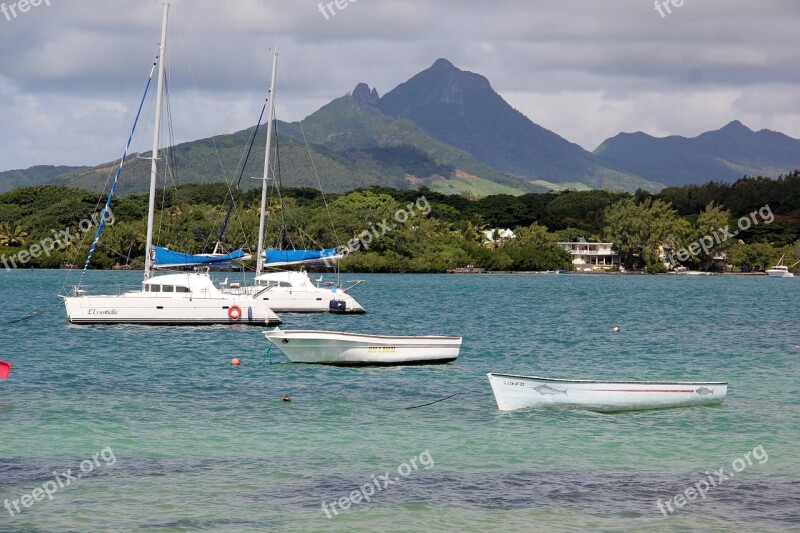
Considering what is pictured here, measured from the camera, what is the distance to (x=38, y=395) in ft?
103

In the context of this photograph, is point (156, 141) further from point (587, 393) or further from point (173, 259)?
point (587, 393)

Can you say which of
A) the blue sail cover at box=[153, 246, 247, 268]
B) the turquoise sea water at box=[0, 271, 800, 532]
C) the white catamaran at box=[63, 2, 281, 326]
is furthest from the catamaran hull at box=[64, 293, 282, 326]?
the turquoise sea water at box=[0, 271, 800, 532]

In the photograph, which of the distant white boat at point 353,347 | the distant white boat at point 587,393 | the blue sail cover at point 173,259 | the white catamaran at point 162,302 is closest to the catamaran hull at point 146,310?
the white catamaran at point 162,302

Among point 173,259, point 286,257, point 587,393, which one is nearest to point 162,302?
point 173,259

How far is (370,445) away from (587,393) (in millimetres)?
6838

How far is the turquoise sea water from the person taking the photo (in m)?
19.0

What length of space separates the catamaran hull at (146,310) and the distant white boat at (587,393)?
1127 inches

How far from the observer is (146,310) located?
52875mm

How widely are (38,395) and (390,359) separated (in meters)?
12.9

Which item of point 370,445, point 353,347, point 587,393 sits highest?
point 353,347

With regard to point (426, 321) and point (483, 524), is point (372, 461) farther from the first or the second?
point (426, 321)

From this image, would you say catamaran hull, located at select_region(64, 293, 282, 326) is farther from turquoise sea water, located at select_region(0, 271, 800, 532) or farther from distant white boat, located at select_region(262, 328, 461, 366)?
distant white boat, located at select_region(262, 328, 461, 366)

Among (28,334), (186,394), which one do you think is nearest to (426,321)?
(28,334)

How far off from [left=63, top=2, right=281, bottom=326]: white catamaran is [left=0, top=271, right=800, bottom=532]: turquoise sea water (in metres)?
6.00
